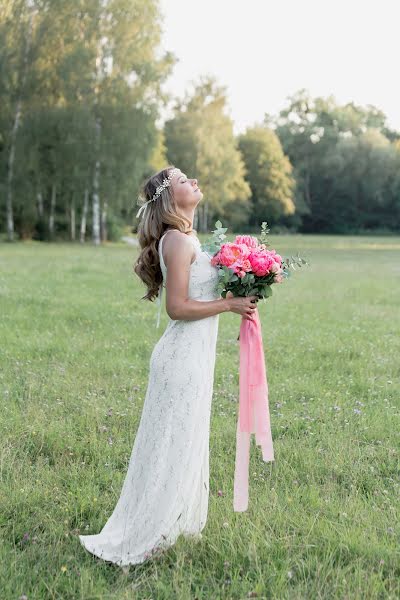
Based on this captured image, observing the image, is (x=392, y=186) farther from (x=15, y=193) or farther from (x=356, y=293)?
(x=356, y=293)

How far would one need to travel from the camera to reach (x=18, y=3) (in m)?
40.6

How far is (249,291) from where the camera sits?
4.27 meters

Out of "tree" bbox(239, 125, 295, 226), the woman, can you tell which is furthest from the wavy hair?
"tree" bbox(239, 125, 295, 226)

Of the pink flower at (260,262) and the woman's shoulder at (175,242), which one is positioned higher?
the woman's shoulder at (175,242)

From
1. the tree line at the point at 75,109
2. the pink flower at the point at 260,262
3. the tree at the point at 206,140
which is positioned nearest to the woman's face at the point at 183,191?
the pink flower at the point at 260,262

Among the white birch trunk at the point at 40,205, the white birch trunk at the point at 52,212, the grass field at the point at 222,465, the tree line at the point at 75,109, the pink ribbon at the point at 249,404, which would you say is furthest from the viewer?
the white birch trunk at the point at 40,205

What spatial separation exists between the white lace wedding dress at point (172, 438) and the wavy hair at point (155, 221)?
120 millimetres

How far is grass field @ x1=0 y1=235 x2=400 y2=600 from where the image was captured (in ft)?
13.1

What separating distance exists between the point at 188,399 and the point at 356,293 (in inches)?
628

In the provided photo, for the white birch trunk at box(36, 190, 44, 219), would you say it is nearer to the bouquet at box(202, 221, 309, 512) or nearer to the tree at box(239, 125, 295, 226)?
the tree at box(239, 125, 295, 226)

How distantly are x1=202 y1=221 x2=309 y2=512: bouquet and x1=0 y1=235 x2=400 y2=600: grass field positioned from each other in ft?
1.73

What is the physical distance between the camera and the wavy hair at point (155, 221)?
4148 mm

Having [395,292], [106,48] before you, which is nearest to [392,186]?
[106,48]

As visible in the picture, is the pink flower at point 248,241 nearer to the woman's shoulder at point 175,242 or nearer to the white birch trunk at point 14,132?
the woman's shoulder at point 175,242
